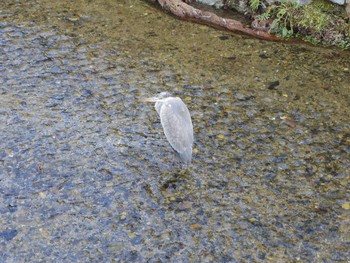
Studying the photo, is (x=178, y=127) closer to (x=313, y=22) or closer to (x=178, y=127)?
(x=178, y=127)

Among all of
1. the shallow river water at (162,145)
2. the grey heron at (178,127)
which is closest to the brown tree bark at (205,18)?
the shallow river water at (162,145)

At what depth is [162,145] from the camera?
3.80 m

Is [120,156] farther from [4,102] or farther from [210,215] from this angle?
[4,102]

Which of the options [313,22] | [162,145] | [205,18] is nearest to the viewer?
[162,145]

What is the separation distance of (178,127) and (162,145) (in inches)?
12.7

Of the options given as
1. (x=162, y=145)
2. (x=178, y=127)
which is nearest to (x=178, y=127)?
(x=178, y=127)

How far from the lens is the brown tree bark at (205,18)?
5370mm

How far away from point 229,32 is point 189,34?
1.32ft

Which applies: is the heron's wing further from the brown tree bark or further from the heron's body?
the brown tree bark

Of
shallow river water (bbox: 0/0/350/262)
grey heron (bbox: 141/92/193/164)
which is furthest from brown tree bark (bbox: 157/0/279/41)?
grey heron (bbox: 141/92/193/164)

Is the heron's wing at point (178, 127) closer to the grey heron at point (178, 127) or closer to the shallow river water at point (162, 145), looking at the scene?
the grey heron at point (178, 127)

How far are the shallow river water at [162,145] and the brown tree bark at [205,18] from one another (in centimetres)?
11

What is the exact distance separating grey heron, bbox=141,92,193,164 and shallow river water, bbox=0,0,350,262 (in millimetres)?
156

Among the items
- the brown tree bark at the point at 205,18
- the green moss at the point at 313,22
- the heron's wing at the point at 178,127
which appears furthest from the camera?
the brown tree bark at the point at 205,18
